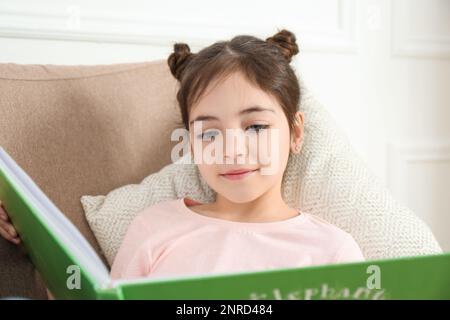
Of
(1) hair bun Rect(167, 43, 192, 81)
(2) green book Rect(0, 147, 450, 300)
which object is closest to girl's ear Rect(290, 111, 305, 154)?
(1) hair bun Rect(167, 43, 192, 81)

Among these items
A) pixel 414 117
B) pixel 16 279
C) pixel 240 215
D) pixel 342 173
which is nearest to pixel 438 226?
pixel 414 117

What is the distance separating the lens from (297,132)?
1030mm

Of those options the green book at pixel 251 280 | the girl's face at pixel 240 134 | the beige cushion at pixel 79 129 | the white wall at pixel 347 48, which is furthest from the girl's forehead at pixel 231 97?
the white wall at pixel 347 48

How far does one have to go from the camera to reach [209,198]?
110 cm

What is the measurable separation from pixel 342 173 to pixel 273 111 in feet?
0.65

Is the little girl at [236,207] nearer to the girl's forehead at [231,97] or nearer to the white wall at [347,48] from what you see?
the girl's forehead at [231,97]

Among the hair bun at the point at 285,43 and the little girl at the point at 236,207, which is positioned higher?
the hair bun at the point at 285,43

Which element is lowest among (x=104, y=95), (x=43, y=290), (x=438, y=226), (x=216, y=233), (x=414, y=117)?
(x=438, y=226)

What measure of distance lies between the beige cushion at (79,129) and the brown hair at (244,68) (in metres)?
0.15

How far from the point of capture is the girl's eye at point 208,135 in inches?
36.0

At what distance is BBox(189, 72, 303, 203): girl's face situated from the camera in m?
0.89

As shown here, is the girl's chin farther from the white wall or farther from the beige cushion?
the white wall

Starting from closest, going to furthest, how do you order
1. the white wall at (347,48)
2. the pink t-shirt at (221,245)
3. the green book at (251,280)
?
the green book at (251,280) → the pink t-shirt at (221,245) → the white wall at (347,48)

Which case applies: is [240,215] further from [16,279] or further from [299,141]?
[16,279]
